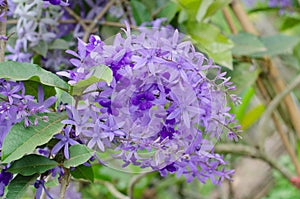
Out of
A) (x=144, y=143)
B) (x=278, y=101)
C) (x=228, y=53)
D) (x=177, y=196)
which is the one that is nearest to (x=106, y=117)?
(x=144, y=143)

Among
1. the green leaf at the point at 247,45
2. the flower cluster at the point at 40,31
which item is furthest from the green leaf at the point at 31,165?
the green leaf at the point at 247,45

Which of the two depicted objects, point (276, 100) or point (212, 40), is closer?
point (212, 40)

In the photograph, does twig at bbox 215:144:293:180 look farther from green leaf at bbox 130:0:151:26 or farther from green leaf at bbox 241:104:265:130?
green leaf at bbox 130:0:151:26

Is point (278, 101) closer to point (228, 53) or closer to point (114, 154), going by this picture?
point (228, 53)

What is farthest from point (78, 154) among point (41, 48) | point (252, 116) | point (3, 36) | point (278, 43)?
point (252, 116)

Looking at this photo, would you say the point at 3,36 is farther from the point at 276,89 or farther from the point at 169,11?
the point at 276,89

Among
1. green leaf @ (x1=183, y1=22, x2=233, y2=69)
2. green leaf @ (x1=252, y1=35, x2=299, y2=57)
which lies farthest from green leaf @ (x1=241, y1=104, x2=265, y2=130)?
green leaf @ (x1=183, y1=22, x2=233, y2=69)
